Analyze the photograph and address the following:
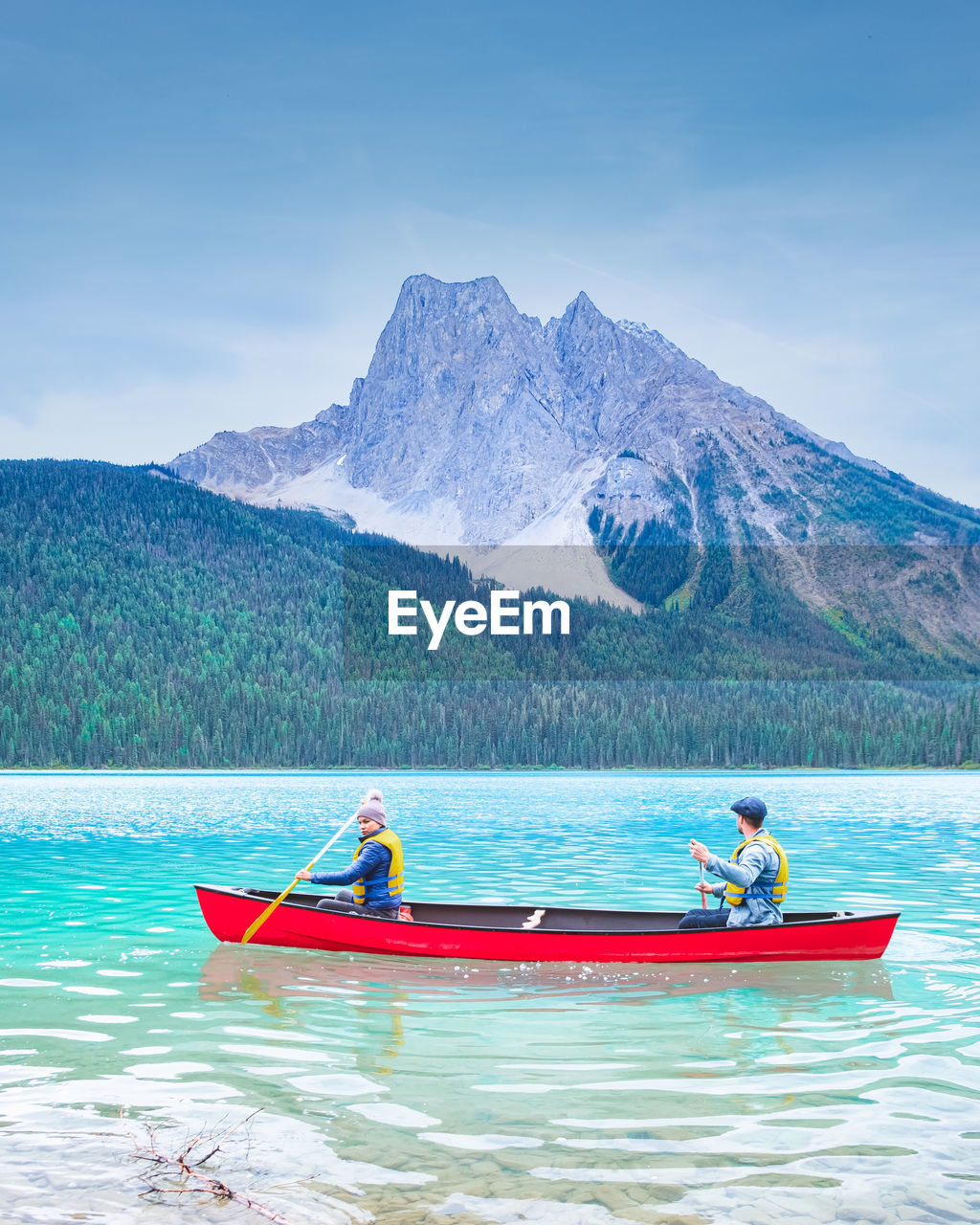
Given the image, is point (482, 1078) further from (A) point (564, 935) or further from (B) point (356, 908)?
(B) point (356, 908)

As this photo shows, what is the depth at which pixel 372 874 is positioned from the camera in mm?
19594

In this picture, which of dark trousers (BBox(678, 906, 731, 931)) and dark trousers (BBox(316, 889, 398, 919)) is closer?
dark trousers (BBox(678, 906, 731, 931))

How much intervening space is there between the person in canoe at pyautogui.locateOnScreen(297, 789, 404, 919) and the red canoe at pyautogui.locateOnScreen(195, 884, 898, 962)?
0.51 meters

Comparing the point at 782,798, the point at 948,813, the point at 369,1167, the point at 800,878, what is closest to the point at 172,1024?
the point at 369,1167

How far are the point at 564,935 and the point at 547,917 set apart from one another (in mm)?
2340

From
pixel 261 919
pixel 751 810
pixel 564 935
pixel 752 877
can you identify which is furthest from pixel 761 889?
pixel 261 919

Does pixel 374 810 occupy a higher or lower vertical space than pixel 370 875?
higher

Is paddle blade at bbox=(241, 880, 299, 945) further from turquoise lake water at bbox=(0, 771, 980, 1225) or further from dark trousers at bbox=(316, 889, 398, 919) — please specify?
dark trousers at bbox=(316, 889, 398, 919)

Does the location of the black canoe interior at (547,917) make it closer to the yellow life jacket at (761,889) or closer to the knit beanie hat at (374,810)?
the yellow life jacket at (761,889)

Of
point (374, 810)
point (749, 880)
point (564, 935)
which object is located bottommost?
point (564, 935)

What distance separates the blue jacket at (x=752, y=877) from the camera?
58.0 feet

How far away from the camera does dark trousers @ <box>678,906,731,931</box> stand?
1861cm

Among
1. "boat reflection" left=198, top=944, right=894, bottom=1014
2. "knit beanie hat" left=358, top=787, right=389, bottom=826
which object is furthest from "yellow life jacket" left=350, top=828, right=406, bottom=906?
"boat reflection" left=198, top=944, right=894, bottom=1014

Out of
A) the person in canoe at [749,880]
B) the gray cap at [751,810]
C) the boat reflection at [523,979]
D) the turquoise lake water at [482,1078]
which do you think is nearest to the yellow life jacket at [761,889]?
the person in canoe at [749,880]
